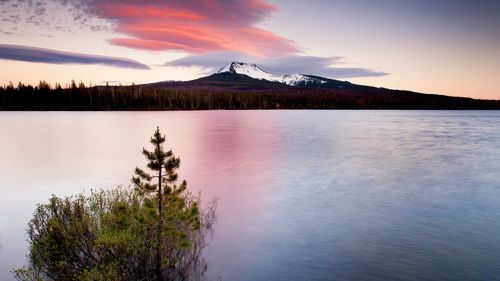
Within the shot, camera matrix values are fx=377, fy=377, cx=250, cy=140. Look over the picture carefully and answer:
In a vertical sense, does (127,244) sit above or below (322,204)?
above

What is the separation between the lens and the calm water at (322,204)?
38.7 feet

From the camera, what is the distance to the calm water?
11797mm

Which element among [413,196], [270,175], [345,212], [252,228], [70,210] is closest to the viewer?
[70,210]

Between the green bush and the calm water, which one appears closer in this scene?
the green bush

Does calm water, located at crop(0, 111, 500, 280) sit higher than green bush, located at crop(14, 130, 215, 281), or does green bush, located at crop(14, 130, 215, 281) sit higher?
green bush, located at crop(14, 130, 215, 281)

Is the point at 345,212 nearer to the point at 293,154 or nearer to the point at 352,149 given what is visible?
the point at 293,154

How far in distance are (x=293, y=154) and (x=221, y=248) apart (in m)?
26.4

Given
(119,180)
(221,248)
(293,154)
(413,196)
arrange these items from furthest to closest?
(293,154), (119,180), (413,196), (221,248)

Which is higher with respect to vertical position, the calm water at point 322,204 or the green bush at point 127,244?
the green bush at point 127,244

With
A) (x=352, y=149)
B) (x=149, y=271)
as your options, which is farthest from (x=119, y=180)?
(x=352, y=149)

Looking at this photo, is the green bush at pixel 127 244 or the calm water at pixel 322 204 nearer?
the green bush at pixel 127 244

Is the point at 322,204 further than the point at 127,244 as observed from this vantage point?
Yes

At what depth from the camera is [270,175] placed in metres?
28.0

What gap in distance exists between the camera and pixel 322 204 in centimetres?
1933
